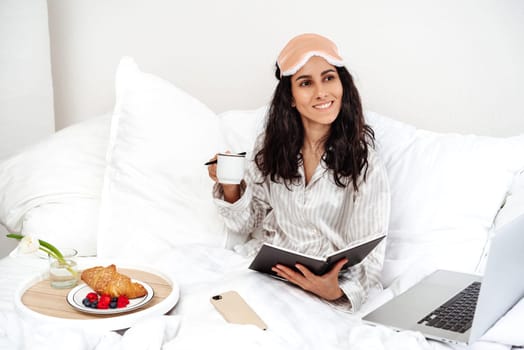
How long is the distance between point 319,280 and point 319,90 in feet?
1.68

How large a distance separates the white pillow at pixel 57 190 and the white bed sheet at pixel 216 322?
12 centimetres

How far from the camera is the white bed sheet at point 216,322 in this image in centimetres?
107

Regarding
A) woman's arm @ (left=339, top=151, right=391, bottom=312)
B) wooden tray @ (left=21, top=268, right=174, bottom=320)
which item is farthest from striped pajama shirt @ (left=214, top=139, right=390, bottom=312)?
wooden tray @ (left=21, top=268, right=174, bottom=320)

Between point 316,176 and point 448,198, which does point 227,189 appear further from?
point 448,198

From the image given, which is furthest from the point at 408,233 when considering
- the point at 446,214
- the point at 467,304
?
the point at 467,304

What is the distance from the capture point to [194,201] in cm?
183

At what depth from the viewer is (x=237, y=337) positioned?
3.50 ft

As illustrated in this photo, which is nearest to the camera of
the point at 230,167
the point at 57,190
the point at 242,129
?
the point at 230,167

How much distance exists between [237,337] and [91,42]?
1795mm

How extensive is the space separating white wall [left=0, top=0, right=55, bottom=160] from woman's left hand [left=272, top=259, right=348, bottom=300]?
1.41m

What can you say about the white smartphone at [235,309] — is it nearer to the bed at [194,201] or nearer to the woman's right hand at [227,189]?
the bed at [194,201]

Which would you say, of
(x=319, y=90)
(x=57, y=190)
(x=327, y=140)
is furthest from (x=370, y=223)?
(x=57, y=190)

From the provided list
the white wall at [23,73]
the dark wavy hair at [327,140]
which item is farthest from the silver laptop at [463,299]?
the white wall at [23,73]

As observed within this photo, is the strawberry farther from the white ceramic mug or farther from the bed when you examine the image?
the white ceramic mug
